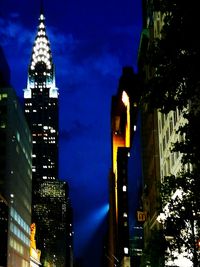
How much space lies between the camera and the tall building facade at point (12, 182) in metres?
145

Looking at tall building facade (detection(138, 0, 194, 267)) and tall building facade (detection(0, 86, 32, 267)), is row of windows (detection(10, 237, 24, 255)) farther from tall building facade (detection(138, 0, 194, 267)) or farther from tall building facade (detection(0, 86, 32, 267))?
tall building facade (detection(138, 0, 194, 267))

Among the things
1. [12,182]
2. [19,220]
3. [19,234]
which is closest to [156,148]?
[12,182]

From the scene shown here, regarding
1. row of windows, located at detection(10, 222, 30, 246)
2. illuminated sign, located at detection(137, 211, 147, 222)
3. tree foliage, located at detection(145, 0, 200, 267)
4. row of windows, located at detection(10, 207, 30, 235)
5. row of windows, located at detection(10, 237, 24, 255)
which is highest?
row of windows, located at detection(10, 207, 30, 235)

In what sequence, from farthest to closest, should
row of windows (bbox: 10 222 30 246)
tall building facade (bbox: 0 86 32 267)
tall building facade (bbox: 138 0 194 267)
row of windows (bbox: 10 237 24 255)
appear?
row of windows (bbox: 10 222 30 246)
row of windows (bbox: 10 237 24 255)
tall building facade (bbox: 0 86 32 267)
tall building facade (bbox: 138 0 194 267)

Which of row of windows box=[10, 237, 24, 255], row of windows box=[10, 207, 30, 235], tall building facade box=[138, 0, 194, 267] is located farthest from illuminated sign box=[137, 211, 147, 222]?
row of windows box=[10, 207, 30, 235]

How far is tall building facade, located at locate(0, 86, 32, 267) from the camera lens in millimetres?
145250

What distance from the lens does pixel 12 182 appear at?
503ft

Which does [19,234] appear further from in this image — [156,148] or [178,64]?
[178,64]

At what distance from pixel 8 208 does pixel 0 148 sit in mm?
16535

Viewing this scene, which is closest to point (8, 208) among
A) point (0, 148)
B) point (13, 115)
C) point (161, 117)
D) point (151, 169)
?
point (0, 148)

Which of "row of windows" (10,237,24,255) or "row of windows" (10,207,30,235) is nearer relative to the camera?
"row of windows" (10,237,24,255)

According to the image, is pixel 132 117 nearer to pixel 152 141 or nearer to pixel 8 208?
pixel 8 208

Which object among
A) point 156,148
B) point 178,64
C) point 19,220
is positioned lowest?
point 178,64

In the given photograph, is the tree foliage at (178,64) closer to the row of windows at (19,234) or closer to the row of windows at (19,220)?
the row of windows at (19,234)
